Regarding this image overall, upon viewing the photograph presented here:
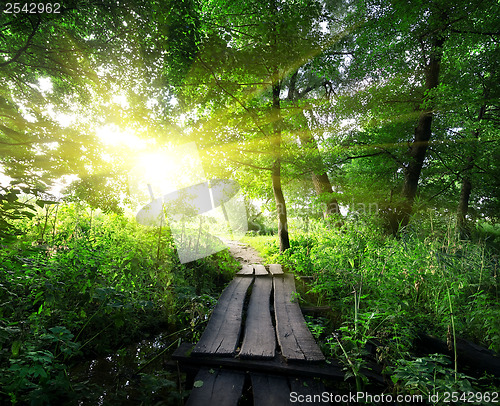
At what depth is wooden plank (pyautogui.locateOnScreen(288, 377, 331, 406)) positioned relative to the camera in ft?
6.34

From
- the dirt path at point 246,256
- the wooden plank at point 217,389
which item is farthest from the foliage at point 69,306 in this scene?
the dirt path at point 246,256

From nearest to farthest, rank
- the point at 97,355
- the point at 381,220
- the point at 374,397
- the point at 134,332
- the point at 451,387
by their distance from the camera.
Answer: the point at 451,387 < the point at 374,397 < the point at 97,355 < the point at 134,332 < the point at 381,220

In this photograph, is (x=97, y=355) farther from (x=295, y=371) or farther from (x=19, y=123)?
(x=19, y=123)

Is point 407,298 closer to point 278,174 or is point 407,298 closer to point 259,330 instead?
point 259,330

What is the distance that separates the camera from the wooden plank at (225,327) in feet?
8.30

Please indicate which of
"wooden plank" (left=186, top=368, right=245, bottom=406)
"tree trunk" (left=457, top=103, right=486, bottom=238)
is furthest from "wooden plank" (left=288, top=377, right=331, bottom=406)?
"tree trunk" (left=457, top=103, right=486, bottom=238)

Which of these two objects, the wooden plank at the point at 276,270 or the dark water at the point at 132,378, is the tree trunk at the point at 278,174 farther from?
the dark water at the point at 132,378

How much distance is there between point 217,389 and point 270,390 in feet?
1.59

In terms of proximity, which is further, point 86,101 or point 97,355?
point 86,101

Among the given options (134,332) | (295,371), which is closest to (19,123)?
(134,332)

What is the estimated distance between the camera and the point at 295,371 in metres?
2.25

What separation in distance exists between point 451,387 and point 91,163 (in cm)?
596

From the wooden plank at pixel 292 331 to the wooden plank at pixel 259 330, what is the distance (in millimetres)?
128

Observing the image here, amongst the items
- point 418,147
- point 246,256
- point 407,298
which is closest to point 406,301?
point 407,298
